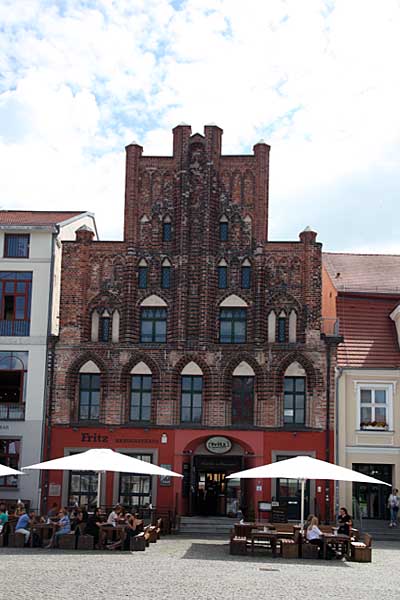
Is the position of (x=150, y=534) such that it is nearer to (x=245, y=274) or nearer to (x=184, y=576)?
(x=184, y=576)

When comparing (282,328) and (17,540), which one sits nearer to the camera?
(17,540)

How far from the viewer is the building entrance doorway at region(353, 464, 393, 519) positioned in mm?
34125

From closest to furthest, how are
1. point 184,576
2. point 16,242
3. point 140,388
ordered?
point 184,576 < point 140,388 < point 16,242

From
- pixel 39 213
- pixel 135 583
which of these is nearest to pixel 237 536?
pixel 135 583

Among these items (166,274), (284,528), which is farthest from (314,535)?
(166,274)

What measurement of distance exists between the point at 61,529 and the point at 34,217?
1730 centimetres

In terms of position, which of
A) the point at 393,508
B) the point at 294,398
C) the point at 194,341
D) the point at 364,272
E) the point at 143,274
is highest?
the point at 364,272

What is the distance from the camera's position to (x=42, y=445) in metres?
34.4

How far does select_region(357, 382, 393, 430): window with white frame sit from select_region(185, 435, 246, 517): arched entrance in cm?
473

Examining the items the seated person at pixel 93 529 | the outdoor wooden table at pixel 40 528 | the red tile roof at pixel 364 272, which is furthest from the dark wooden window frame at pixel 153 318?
the seated person at pixel 93 529

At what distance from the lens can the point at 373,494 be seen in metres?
34.3

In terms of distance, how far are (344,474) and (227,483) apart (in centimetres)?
1078

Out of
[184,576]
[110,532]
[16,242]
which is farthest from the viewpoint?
[16,242]

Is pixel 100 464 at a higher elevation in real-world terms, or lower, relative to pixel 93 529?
higher
